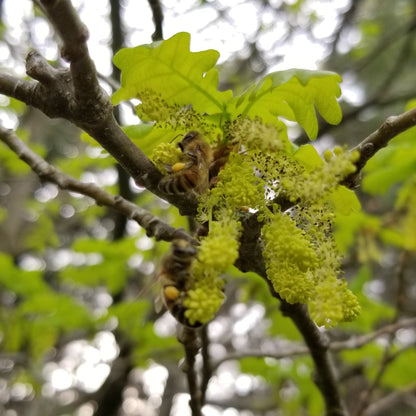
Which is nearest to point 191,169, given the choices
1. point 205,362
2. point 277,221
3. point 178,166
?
point 178,166

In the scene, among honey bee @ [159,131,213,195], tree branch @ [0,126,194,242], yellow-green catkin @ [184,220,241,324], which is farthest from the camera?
tree branch @ [0,126,194,242]

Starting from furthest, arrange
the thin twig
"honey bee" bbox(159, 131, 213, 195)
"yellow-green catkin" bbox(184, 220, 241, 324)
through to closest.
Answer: the thin twig < "honey bee" bbox(159, 131, 213, 195) < "yellow-green catkin" bbox(184, 220, 241, 324)

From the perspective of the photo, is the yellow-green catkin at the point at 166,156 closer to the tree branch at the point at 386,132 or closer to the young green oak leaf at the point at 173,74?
the young green oak leaf at the point at 173,74

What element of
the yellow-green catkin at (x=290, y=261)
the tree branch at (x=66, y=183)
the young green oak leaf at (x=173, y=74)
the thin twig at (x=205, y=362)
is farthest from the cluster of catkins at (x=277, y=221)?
the thin twig at (x=205, y=362)

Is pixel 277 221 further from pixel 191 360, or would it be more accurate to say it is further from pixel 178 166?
pixel 191 360

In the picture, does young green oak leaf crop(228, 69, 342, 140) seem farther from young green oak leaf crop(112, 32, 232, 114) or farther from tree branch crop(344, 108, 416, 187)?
tree branch crop(344, 108, 416, 187)

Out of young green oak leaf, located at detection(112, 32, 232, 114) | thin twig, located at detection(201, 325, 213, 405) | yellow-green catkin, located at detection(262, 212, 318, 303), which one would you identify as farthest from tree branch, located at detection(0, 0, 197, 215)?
thin twig, located at detection(201, 325, 213, 405)

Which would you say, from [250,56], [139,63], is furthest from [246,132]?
[250,56]
